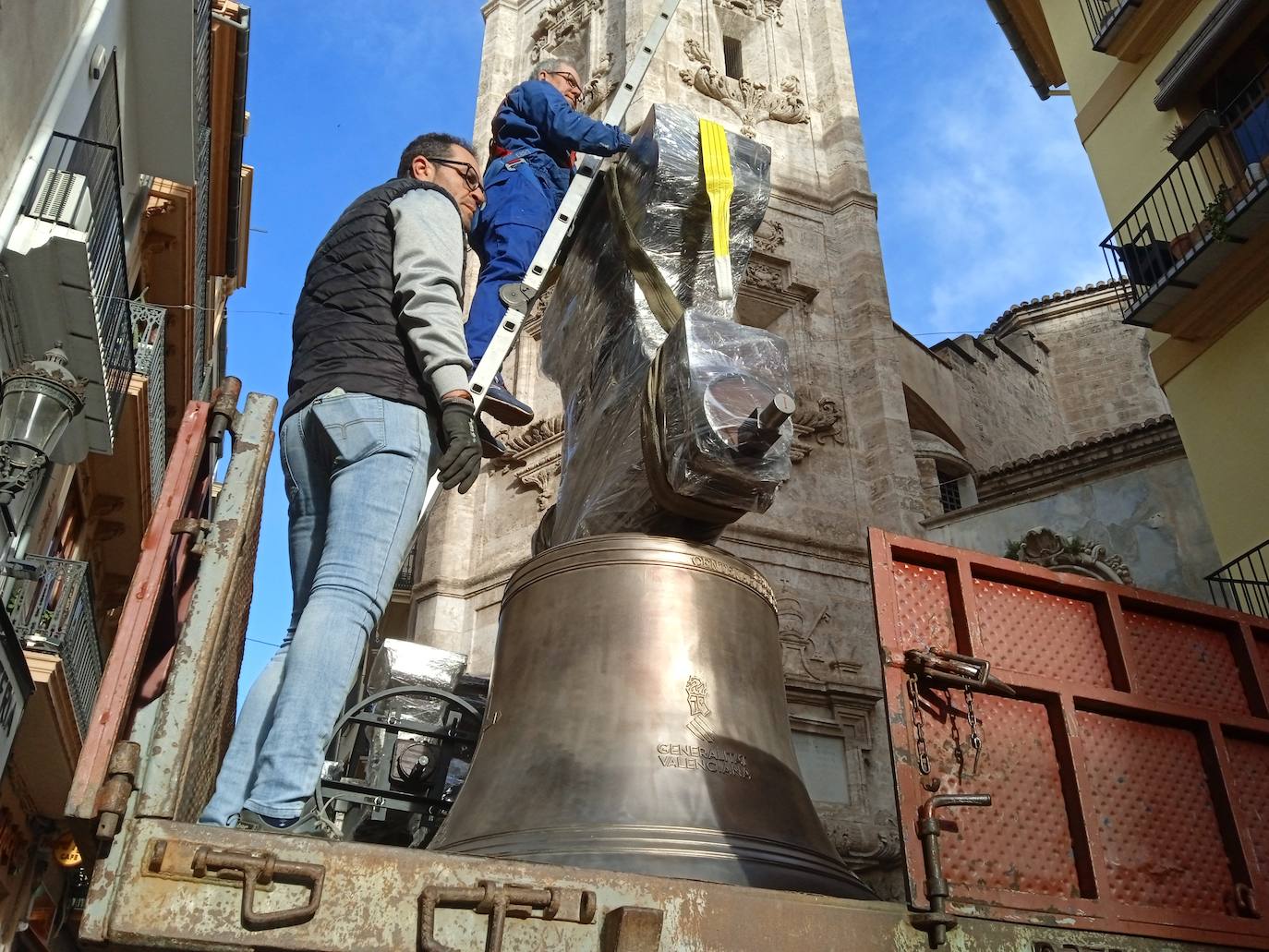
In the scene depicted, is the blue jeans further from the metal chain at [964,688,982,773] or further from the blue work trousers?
the metal chain at [964,688,982,773]

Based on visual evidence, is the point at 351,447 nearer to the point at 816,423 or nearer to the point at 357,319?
the point at 357,319

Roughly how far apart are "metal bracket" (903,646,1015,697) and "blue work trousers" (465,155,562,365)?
6.15ft

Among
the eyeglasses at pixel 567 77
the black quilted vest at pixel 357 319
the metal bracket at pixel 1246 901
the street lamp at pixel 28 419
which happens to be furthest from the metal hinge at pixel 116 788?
the street lamp at pixel 28 419

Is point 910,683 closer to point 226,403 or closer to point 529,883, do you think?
point 529,883

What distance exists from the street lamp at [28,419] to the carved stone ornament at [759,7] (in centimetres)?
1397

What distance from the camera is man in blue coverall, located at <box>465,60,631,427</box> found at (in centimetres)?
388

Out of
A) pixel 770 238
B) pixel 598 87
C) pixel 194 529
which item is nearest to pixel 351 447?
pixel 194 529

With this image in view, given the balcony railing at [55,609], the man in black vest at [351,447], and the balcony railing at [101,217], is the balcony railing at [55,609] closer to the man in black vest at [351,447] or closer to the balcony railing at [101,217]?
the balcony railing at [101,217]

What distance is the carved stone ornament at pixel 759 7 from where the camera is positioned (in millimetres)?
17297

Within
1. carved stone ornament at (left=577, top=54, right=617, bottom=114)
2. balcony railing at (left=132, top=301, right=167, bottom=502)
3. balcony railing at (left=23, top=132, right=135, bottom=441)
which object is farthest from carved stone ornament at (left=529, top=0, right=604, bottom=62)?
balcony railing at (left=23, top=132, right=135, bottom=441)

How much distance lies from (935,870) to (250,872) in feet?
4.38

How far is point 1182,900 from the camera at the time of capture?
2902 mm

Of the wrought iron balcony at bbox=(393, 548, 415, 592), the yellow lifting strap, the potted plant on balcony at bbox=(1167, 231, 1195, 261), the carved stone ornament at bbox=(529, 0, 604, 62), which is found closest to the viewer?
the yellow lifting strap

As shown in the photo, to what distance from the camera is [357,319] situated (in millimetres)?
2994
